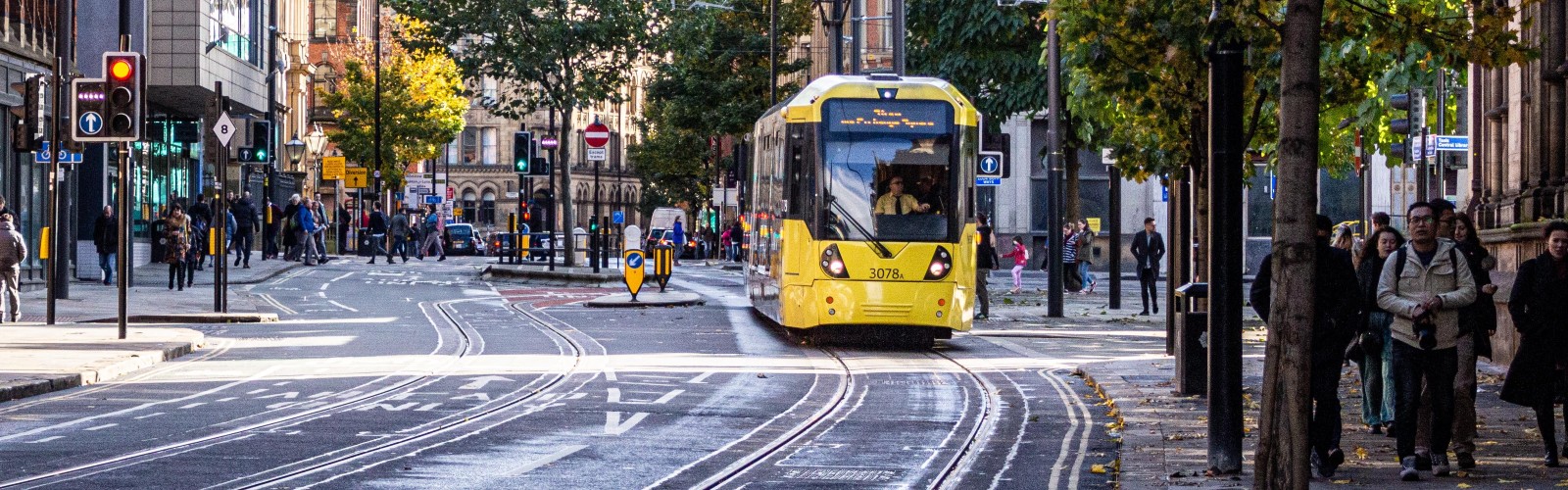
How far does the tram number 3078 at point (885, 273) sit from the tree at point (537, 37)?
2191 centimetres

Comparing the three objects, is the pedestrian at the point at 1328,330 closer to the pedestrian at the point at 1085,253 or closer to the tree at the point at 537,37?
the pedestrian at the point at 1085,253

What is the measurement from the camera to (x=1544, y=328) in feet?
35.3

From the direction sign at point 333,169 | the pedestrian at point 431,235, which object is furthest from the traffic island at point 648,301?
the direction sign at point 333,169

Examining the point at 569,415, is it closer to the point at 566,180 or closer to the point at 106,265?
the point at 106,265

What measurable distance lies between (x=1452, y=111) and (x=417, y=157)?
5003 centimetres

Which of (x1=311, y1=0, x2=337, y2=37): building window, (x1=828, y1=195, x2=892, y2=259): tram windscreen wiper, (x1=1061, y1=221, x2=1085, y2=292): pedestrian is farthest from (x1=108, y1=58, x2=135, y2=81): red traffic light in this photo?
(x1=311, y1=0, x2=337, y2=37): building window

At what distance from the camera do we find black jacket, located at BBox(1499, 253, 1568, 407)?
1072 centimetres

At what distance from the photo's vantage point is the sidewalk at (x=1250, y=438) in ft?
33.3

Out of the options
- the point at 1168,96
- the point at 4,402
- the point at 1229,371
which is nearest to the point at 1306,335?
the point at 1229,371

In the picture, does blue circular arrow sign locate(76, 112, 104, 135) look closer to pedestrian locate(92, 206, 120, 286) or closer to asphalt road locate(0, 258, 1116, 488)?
asphalt road locate(0, 258, 1116, 488)

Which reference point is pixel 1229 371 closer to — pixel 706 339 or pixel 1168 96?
pixel 1168 96

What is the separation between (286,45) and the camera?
73500 mm

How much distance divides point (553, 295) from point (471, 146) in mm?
94843

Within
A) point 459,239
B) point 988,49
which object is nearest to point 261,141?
point 988,49
